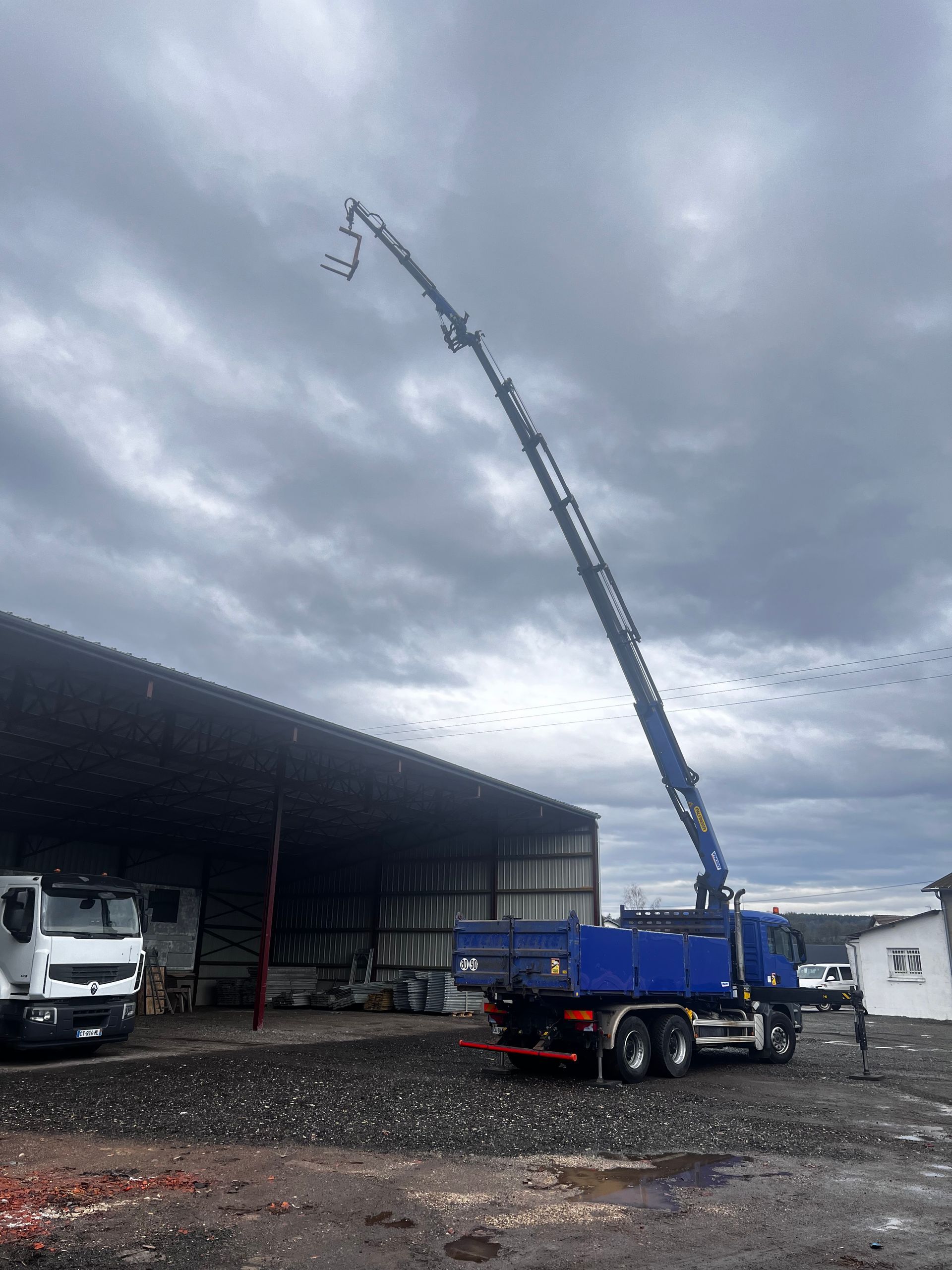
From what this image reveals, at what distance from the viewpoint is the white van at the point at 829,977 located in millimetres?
38969

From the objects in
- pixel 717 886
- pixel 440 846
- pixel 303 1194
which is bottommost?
pixel 303 1194

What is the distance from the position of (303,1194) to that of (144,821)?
85.1 feet

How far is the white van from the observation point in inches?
1534

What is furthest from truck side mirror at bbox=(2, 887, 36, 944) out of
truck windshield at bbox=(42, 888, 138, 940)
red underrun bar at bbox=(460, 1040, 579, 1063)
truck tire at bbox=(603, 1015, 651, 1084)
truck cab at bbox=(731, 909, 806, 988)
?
truck cab at bbox=(731, 909, 806, 988)

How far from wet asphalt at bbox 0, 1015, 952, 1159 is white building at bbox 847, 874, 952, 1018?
19.9 metres

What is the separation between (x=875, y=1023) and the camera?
3167 cm

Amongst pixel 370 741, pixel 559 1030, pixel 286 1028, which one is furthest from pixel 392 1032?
pixel 559 1030

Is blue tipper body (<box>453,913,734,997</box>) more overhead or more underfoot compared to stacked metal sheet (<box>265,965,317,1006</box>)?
more overhead

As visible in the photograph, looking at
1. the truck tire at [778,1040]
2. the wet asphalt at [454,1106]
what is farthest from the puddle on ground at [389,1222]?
the truck tire at [778,1040]

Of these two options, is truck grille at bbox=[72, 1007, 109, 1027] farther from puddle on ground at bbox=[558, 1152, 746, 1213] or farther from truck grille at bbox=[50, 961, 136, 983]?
puddle on ground at bbox=[558, 1152, 746, 1213]

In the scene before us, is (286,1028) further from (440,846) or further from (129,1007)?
(440,846)

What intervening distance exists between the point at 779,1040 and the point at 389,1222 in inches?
525

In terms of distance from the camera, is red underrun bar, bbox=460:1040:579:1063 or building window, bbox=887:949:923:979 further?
building window, bbox=887:949:923:979

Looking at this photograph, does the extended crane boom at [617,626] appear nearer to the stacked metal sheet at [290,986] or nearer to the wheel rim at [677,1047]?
the wheel rim at [677,1047]
